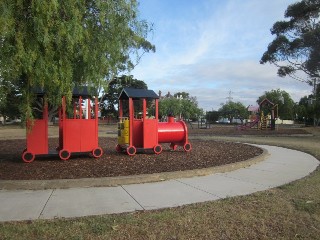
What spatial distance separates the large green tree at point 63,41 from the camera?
720 cm

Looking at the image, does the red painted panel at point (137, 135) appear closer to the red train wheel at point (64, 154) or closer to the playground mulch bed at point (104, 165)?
the playground mulch bed at point (104, 165)

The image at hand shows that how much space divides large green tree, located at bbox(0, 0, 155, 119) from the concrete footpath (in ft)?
7.66

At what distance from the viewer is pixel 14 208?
6.46 m

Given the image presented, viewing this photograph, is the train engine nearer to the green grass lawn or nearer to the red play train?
the red play train

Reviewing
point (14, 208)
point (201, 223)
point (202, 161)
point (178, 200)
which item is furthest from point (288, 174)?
point (14, 208)

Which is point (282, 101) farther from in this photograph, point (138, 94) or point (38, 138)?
point (38, 138)

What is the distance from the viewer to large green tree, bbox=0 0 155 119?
7195 mm

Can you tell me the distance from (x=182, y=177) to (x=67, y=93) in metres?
3.42

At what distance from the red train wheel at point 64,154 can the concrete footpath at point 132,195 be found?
363cm

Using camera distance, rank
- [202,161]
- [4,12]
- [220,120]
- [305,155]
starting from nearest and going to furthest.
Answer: [4,12] < [202,161] < [305,155] < [220,120]

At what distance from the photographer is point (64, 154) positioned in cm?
1157

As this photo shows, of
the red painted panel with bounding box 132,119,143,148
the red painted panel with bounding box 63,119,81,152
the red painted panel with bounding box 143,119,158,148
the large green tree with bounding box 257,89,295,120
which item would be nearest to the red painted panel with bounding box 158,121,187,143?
the red painted panel with bounding box 143,119,158,148

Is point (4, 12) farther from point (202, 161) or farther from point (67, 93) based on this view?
point (202, 161)

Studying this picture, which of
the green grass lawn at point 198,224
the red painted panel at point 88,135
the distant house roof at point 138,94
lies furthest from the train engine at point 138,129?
the green grass lawn at point 198,224
